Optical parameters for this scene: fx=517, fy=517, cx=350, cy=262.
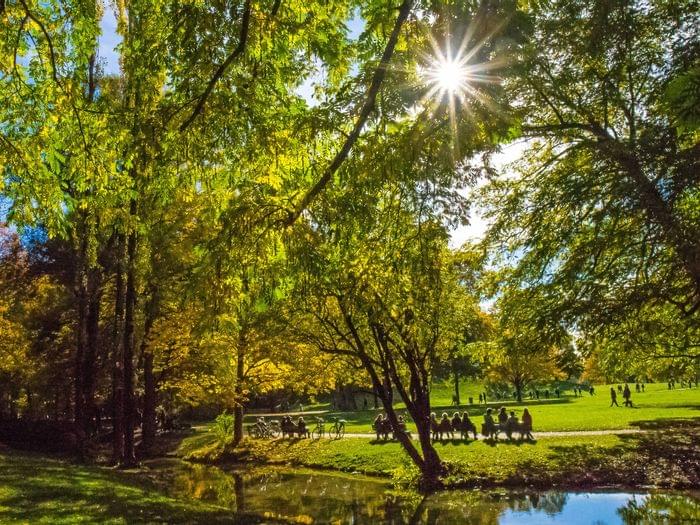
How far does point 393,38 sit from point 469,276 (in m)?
12.5

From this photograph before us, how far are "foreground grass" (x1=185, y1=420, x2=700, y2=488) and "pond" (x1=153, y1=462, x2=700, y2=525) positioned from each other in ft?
3.32

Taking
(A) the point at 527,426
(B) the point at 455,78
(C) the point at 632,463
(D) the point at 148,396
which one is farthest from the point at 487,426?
(B) the point at 455,78

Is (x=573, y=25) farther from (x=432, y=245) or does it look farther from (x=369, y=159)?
(x=369, y=159)

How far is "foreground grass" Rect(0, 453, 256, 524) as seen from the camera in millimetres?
9508

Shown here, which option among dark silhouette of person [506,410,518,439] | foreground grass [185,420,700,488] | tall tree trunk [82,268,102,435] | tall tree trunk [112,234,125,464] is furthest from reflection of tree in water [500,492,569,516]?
tall tree trunk [82,268,102,435]

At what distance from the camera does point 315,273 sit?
17.7 ft

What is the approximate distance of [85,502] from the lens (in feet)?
35.4

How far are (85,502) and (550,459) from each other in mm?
14607

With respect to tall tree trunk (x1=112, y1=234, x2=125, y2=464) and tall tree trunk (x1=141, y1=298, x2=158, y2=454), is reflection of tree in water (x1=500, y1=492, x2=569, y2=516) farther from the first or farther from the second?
tall tree trunk (x1=141, y1=298, x2=158, y2=454)

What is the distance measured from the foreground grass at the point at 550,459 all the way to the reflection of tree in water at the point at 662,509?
1.47m

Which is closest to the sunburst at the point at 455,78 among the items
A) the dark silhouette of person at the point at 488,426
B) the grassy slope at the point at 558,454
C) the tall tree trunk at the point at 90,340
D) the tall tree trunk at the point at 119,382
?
the grassy slope at the point at 558,454

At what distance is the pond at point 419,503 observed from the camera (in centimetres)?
1276

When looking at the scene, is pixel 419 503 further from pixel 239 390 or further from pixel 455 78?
pixel 455 78

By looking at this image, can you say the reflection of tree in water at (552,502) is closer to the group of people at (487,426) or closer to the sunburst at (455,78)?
the group of people at (487,426)
